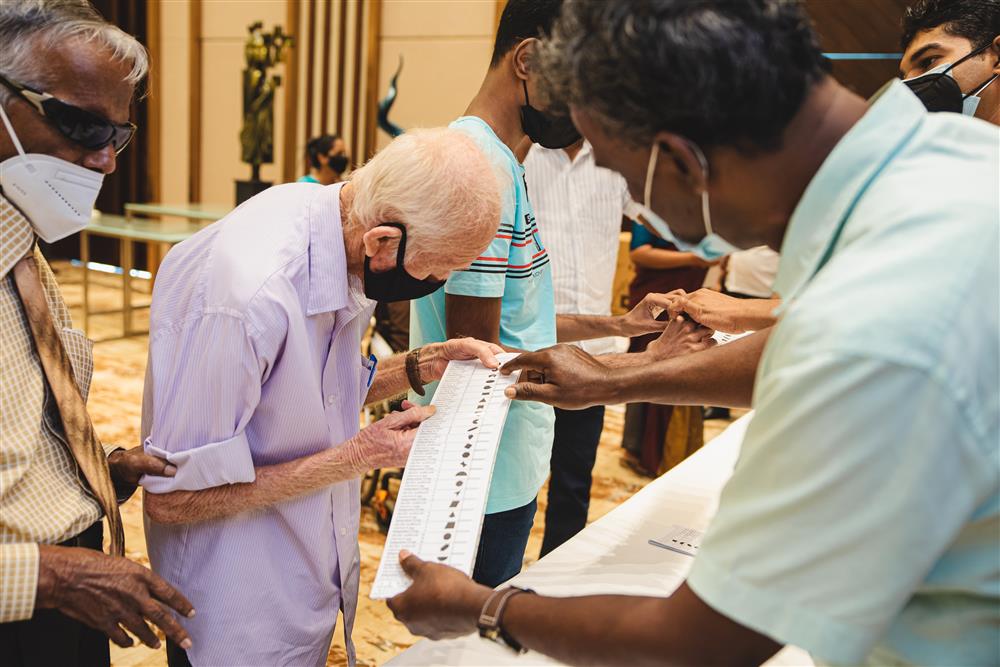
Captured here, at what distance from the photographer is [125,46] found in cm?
129

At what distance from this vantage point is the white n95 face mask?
1222mm

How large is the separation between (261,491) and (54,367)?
35 centimetres

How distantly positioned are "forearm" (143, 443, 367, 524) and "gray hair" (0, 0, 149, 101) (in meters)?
0.64

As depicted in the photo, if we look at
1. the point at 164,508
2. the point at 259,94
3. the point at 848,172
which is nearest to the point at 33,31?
the point at 164,508

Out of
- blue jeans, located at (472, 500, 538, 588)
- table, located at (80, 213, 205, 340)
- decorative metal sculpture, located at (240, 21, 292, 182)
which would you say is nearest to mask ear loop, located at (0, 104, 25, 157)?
blue jeans, located at (472, 500, 538, 588)

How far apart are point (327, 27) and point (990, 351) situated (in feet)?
24.4

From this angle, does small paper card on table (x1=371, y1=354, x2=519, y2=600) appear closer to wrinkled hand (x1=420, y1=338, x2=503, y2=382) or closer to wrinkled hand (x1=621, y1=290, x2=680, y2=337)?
wrinkled hand (x1=420, y1=338, x2=503, y2=382)

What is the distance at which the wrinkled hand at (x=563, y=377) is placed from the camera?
5.09 feet

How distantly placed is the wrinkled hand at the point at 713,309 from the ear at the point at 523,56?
24.9 inches

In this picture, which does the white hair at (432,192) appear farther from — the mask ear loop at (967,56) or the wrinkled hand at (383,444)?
the mask ear loop at (967,56)

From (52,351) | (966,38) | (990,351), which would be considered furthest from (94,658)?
(966,38)

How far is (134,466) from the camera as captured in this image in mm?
1357

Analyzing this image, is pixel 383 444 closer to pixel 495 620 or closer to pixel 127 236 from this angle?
pixel 495 620

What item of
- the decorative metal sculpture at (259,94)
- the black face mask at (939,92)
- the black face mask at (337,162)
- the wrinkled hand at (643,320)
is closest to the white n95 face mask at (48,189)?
the wrinkled hand at (643,320)
